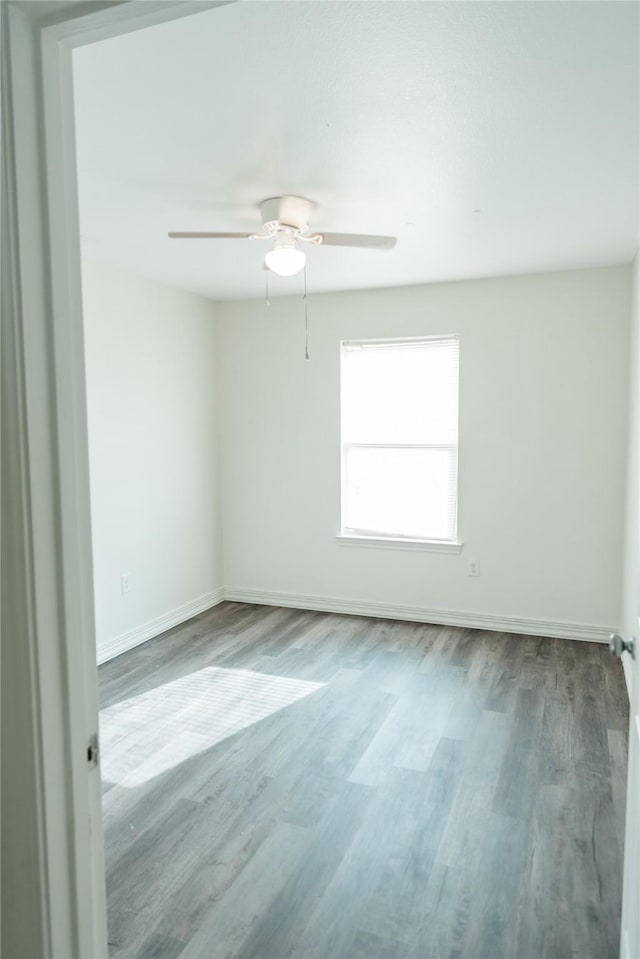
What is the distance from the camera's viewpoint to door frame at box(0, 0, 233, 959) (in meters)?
0.96

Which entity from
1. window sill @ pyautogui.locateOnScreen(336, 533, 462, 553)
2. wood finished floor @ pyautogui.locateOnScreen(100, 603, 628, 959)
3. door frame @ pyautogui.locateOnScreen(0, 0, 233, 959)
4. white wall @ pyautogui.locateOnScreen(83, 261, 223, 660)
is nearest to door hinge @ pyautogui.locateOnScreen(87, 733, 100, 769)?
door frame @ pyautogui.locateOnScreen(0, 0, 233, 959)

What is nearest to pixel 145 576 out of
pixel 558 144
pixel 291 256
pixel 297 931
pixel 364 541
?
pixel 364 541

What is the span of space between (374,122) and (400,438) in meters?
2.91

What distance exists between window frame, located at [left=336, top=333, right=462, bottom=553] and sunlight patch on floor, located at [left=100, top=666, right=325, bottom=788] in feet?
4.95

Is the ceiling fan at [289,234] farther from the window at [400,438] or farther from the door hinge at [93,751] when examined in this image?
the door hinge at [93,751]

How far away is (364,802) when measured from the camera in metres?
2.49

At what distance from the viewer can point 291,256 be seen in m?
2.77

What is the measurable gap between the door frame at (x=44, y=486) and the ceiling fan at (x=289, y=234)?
5.87 ft

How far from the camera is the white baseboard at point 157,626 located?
4082 millimetres

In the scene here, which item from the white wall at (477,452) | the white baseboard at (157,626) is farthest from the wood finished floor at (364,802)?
the white wall at (477,452)

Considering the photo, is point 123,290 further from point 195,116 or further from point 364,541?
point 364,541

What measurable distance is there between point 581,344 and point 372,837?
11.0 feet

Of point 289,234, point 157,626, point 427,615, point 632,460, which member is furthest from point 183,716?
A: point 632,460

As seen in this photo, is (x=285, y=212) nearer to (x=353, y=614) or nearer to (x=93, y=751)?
(x=93, y=751)
